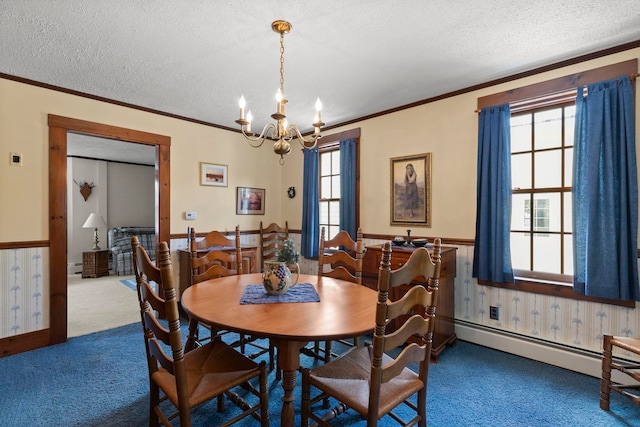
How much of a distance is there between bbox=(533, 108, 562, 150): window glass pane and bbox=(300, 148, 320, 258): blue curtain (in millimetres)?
2534

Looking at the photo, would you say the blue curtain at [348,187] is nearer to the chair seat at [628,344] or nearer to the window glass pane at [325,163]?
the window glass pane at [325,163]

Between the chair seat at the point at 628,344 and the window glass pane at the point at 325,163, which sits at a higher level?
the window glass pane at the point at 325,163

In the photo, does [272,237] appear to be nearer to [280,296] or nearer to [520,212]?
[280,296]

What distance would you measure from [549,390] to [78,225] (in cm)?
797

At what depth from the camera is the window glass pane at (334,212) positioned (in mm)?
4293

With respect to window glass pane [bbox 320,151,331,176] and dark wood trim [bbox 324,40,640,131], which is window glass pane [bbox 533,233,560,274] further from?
window glass pane [bbox 320,151,331,176]

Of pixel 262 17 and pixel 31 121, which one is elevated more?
pixel 262 17

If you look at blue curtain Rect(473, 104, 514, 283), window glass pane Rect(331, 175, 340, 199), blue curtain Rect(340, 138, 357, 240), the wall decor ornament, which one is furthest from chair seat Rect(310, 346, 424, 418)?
the wall decor ornament

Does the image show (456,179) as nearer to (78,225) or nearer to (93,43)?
(93,43)

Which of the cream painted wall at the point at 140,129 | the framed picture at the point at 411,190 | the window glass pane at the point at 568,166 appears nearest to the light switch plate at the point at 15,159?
the cream painted wall at the point at 140,129

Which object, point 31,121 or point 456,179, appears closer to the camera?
point 31,121

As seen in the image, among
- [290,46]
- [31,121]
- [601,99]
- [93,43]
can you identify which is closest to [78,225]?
[31,121]

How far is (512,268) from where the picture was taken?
9.07 ft

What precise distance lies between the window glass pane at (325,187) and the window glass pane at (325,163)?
0.08 m
